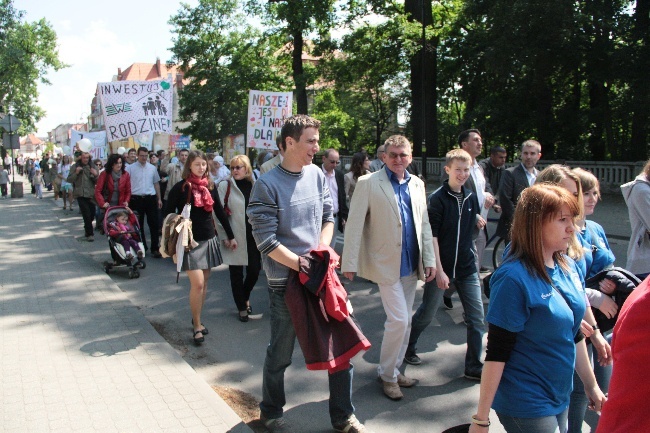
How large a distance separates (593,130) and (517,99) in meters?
3.18

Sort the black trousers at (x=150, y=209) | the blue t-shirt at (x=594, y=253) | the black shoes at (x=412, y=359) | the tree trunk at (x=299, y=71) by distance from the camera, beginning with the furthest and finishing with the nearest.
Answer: the tree trunk at (x=299, y=71) < the black trousers at (x=150, y=209) < the black shoes at (x=412, y=359) < the blue t-shirt at (x=594, y=253)

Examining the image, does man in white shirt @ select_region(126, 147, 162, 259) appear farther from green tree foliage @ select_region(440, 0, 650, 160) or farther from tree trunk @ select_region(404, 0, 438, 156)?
tree trunk @ select_region(404, 0, 438, 156)

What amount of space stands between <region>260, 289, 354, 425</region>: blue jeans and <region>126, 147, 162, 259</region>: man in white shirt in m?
7.14

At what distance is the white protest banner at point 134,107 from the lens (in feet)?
36.6

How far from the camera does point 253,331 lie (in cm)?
626

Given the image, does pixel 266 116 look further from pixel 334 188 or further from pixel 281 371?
pixel 281 371

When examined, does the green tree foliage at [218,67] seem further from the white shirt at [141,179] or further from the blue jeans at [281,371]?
the blue jeans at [281,371]

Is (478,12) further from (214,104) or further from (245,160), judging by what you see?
(214,104)

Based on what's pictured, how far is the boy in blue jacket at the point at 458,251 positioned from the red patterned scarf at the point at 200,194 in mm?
2425

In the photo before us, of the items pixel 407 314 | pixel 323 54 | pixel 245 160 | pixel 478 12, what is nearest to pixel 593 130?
pixel 478 12

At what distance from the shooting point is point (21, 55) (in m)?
38.8

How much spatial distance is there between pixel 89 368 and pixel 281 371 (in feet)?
6.45

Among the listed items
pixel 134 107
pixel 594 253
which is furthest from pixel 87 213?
pixel 594 253

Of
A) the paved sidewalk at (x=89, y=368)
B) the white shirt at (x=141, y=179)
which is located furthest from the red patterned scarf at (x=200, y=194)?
the white shirt at (x=141, y=179)
